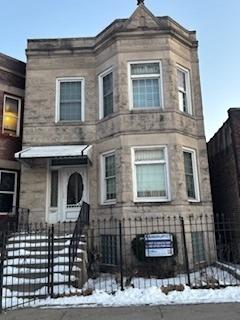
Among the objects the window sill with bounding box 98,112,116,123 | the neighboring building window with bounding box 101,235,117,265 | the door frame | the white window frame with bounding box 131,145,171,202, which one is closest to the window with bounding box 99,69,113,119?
the window sill with bounding box 98,112,116,123

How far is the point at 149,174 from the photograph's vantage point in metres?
12.3

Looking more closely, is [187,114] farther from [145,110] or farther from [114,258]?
[114,258]

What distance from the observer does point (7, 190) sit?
1402 centimetres

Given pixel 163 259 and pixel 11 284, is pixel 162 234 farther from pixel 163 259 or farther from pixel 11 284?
pixel 11 284

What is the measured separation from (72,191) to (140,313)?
7.37 metres

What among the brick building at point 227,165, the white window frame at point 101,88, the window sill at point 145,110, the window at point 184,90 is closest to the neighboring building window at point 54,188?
the white window frame at point 101,88

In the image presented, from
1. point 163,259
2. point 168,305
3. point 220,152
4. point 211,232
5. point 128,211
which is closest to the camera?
point 168,305

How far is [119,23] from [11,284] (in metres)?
10.7

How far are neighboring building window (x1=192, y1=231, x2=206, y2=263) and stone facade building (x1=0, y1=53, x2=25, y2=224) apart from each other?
7.36 m

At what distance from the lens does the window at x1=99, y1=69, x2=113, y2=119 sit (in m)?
13.6

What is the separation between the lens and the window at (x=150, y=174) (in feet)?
39.7

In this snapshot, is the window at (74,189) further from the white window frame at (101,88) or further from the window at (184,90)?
the window at (184,90)

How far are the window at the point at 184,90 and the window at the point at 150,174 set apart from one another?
2270 mm

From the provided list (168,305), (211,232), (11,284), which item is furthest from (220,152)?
(11,284)
